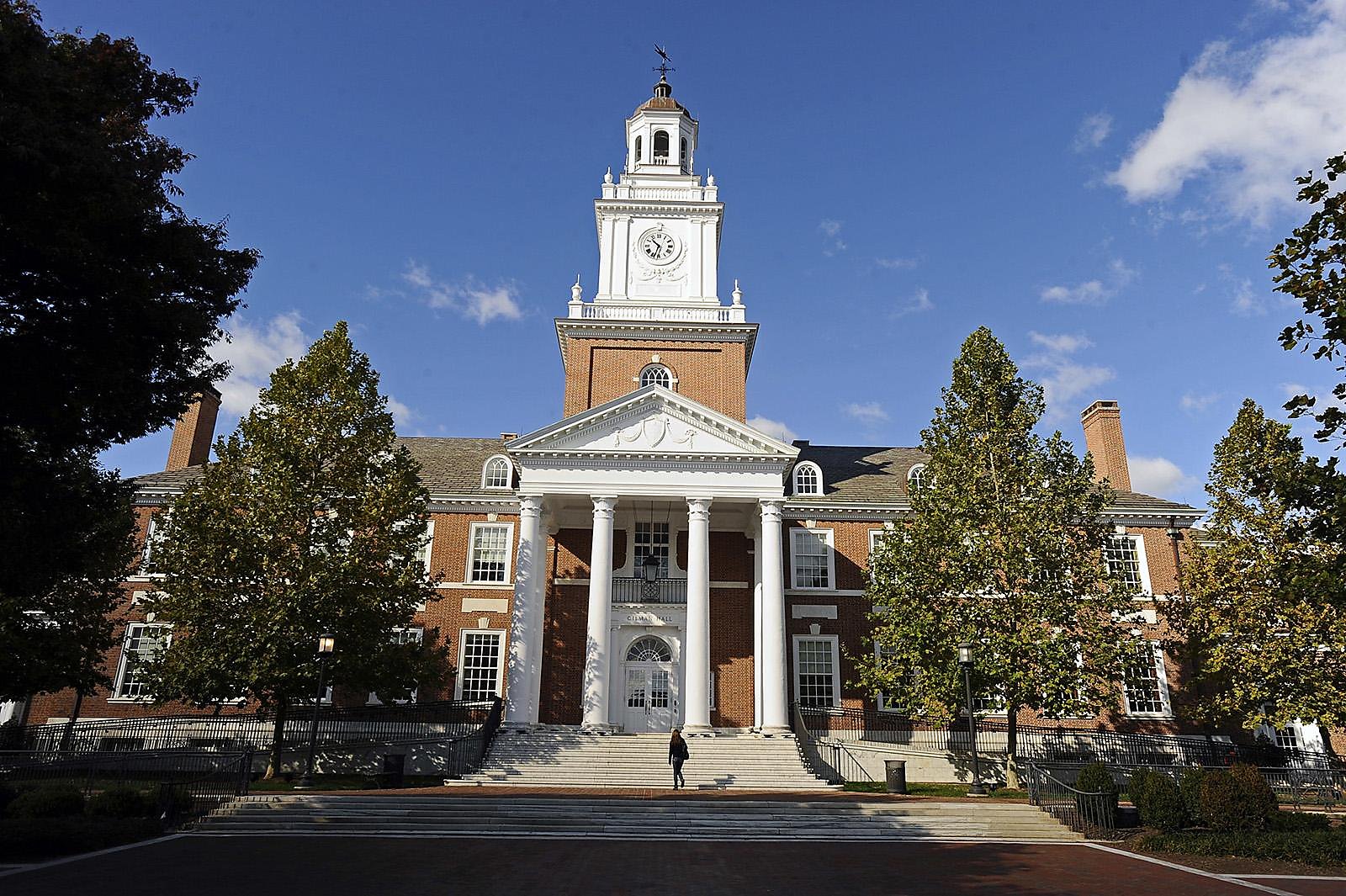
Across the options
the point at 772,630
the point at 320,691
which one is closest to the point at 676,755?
the point at 772,630

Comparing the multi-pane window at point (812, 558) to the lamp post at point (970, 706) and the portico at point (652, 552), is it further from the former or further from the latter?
the lamp post at point (970, 706)

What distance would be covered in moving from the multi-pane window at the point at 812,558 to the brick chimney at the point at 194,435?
949 inches

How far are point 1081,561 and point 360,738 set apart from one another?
74.0ft

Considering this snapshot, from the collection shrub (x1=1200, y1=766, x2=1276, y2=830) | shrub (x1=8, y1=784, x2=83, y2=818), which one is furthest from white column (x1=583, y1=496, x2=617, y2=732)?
shrub (x1=1200, y1=766, x2=1276, y2=830)

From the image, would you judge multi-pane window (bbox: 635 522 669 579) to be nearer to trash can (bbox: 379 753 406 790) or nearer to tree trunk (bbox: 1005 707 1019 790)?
trash can (bbox: 379 753 406 790)

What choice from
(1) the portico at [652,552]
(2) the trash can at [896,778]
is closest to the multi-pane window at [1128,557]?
(1) the portico at [652,552]

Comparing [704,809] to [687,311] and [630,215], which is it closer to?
[687,311]

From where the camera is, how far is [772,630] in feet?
89.5

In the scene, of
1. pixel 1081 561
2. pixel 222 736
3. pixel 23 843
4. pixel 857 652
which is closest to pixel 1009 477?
pixel 1081 561

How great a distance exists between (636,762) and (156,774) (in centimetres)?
1377

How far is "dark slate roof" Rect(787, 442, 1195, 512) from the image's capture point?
3325 centimetres

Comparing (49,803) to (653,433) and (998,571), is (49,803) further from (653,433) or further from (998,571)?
(998,571)

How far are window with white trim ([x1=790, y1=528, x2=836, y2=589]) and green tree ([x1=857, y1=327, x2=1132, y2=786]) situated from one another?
19.1ft

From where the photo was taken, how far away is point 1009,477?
25.2 m
